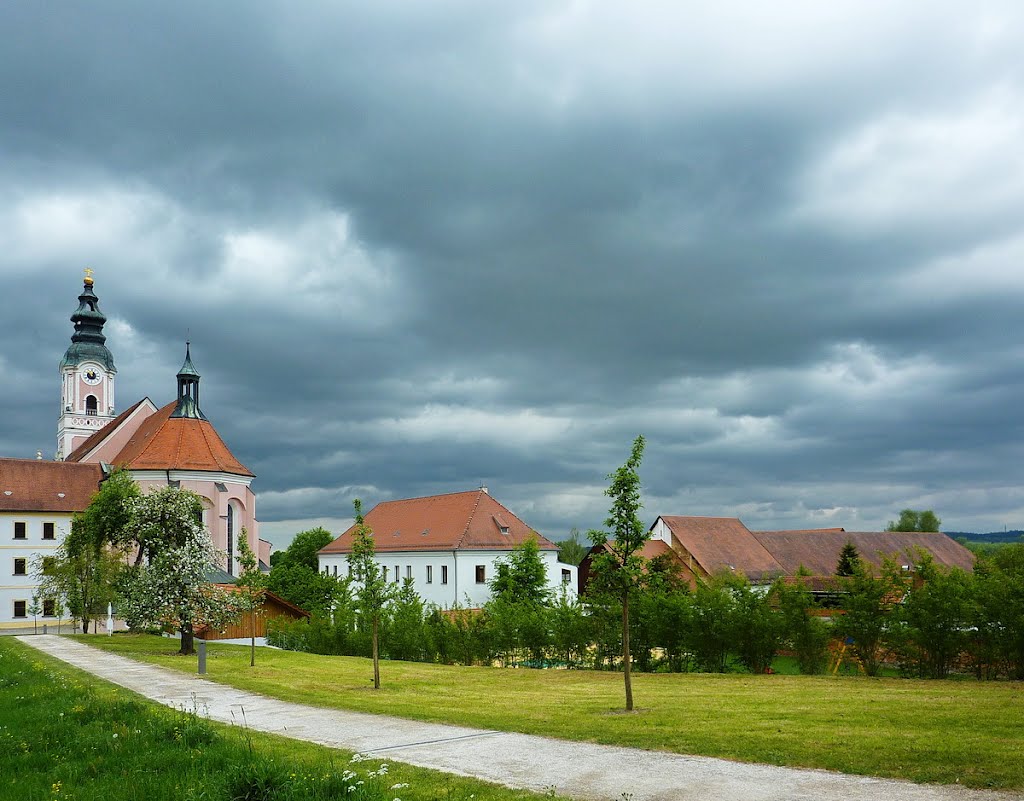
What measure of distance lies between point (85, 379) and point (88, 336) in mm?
4403

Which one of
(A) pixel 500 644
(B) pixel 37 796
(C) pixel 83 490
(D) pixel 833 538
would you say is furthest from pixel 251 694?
(D) pixel 833 538

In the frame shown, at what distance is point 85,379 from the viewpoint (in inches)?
3152

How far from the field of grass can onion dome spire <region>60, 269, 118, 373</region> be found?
248 ft

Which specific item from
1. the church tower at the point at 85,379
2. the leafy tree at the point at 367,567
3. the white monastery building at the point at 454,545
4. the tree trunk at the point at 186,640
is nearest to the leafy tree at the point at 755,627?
the leafy tree at the point at 367,567

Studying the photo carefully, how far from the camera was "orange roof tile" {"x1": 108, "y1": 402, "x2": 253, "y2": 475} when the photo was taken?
58531mm

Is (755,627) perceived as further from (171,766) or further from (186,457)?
(186,457)

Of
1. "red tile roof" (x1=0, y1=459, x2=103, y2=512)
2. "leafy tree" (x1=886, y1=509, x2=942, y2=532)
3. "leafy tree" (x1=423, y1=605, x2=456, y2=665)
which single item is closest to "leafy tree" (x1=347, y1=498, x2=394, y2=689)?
"leafy tree" (x1=423, y1=605, x2=456, y2=665)

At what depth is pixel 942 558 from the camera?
213ft

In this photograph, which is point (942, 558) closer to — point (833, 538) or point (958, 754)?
point (833, 538)

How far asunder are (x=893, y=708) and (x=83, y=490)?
64486 mm

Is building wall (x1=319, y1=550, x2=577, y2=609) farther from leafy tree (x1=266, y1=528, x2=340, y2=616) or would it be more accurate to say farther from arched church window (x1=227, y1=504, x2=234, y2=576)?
arched church window (x1=227, y1=504, x2=234, y2=576)

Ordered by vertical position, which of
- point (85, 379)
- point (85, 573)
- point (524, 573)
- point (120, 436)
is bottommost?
point (524, 573)

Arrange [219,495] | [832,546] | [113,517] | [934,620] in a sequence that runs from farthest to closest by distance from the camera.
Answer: [832,546] → [219,495] → [113,517] → [934,620]

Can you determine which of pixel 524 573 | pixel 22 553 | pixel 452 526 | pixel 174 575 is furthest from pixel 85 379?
pixel 174 575
